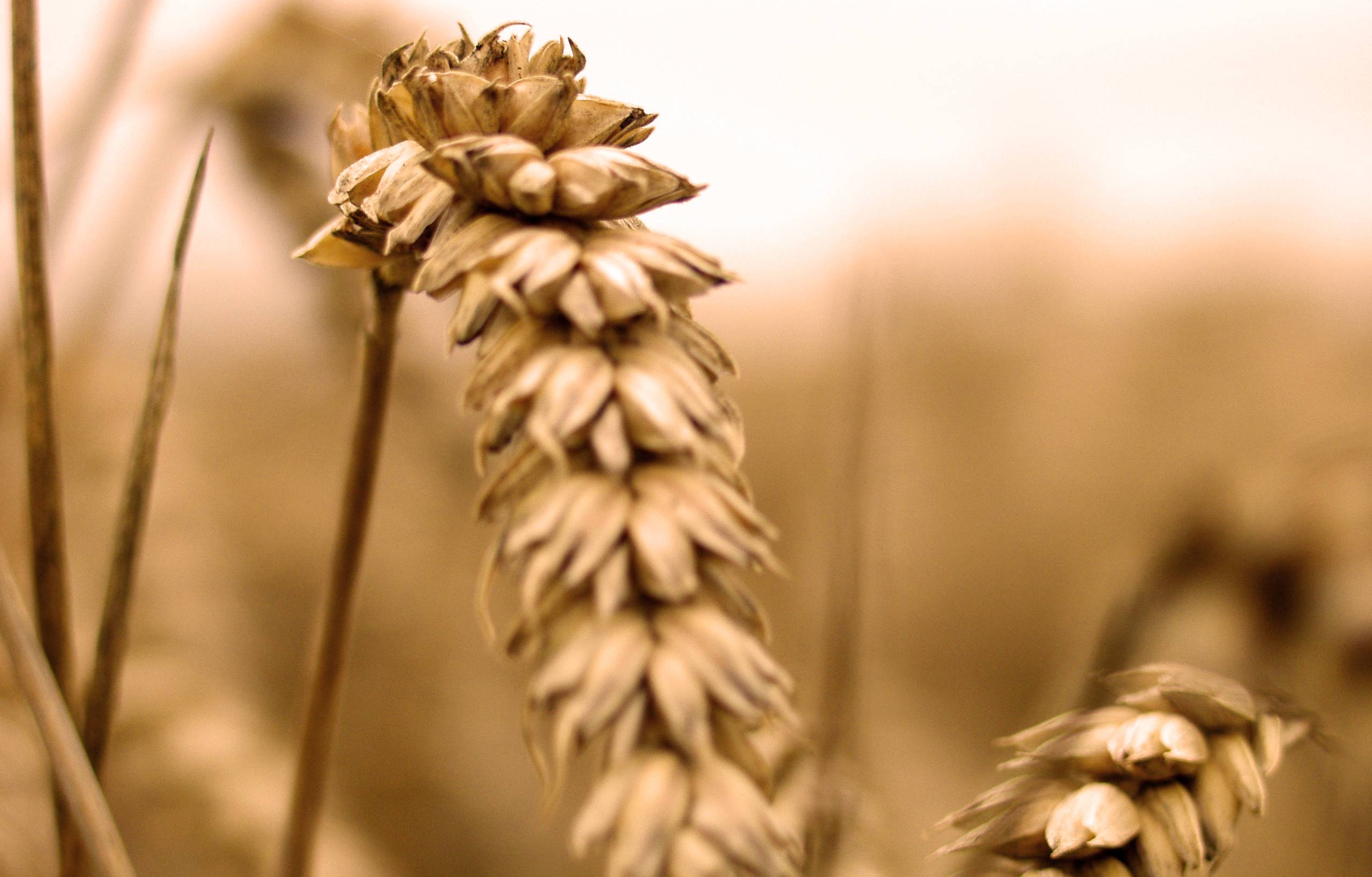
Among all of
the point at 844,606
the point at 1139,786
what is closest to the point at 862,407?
the point at 844,606

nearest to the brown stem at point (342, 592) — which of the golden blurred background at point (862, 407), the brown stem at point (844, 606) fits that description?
the golden blurred background at point (862, 407)

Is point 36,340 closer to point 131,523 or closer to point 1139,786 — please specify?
point 131,523

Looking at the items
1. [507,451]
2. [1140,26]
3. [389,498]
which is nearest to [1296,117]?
[1140,26]

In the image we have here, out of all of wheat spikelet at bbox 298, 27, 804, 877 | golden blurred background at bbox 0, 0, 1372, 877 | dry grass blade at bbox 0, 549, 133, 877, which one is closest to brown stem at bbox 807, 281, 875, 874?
golden blurred background at bbox 0, 0, 1372, 877

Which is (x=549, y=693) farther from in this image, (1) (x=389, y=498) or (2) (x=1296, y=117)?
(2) (x=1296, y=117)

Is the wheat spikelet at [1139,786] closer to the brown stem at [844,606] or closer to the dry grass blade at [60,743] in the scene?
the brown stem at [844,606]

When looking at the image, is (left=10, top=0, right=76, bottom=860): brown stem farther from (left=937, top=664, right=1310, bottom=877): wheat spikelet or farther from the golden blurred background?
(left=937, top=664, right=1310, bottom=877): wheat spikelet
